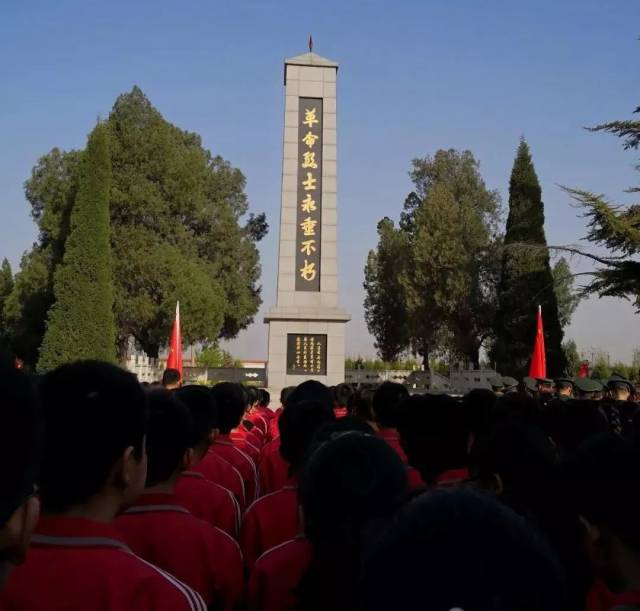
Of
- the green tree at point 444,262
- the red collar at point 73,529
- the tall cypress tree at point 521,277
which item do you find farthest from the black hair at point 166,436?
the green tree at point 444,262

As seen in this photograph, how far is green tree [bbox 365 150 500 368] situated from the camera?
29.8 metres

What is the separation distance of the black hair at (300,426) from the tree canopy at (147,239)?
22.4m

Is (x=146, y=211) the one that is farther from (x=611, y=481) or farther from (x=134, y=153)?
(x=611, y=481)

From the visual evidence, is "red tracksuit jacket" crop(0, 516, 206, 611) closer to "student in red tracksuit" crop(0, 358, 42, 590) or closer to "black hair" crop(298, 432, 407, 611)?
"black hair" crop(298, 432, 407, 611)

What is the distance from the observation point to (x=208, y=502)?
107 inches

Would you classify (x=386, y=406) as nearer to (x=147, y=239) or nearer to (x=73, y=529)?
(x=73, y=529)

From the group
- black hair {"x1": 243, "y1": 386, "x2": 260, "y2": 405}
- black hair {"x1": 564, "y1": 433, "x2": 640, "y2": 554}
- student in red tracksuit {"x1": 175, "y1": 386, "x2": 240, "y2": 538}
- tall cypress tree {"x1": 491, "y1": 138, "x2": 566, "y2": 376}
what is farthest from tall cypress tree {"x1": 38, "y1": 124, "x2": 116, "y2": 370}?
black hair {"x1": 564, "y1": 433, "x2": 640, "y2": 554}

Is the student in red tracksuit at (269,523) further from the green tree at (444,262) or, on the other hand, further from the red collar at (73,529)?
the green tree at (444,262)

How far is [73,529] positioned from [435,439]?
1.62m

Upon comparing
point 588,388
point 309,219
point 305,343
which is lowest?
point 588,388

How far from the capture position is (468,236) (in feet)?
99.7

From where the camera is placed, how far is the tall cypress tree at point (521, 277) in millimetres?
24484

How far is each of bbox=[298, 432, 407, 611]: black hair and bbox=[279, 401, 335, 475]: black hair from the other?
5.00 feet

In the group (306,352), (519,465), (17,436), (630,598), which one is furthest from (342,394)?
(306,352)
